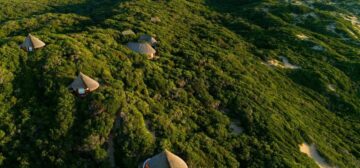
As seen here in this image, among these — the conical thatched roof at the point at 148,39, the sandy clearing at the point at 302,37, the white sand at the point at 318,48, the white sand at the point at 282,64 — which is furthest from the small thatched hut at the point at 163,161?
the sandy clearing at the point at 302,37

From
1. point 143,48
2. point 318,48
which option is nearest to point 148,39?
point 143,48

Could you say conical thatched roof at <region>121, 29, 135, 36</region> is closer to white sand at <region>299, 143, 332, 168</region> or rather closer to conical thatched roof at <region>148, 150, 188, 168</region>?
conical thatched roof at <region>148, 150, 188, 168</region>

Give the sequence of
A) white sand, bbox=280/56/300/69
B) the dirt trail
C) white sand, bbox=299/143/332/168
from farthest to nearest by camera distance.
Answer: white sand, bbox=280/56/300/69 → white sand, bbox=299/143/332/168 → the dirt trail

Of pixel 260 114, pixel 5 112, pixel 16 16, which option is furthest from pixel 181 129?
pixel 16 16

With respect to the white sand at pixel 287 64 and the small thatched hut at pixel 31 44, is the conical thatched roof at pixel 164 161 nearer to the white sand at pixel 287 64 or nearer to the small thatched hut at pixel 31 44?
the small thatched hut at pixel 31 44

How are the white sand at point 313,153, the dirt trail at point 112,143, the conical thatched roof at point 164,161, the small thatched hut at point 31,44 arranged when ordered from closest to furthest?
the conical thatched roof at point 164,161 < the dirt trail at point 112,143 < the white sand at point 313,153 < the small thatched hut at point 31,44

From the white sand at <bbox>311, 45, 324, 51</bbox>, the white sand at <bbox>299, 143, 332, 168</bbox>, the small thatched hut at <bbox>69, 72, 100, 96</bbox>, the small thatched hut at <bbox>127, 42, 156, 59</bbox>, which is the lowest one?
the white sand at <bbox>299, 143, 332, 168</bbox>

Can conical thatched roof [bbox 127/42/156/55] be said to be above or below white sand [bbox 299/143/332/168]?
above

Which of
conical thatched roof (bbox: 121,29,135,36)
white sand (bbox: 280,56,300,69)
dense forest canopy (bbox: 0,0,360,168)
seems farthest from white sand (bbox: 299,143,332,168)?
conical thatched roof (bbox: 121,29,135,36)
